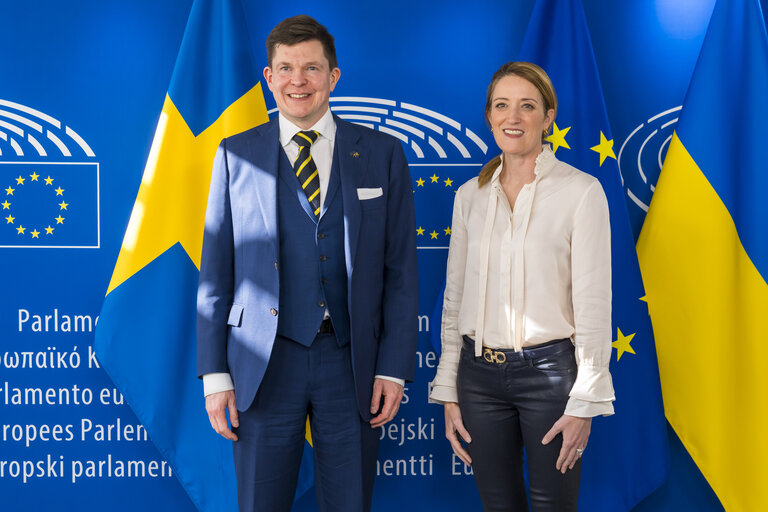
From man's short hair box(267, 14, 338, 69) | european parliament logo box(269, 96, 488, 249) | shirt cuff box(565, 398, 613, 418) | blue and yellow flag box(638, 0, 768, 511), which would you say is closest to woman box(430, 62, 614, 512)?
shirt cuff box(565, 398, 613, 418)

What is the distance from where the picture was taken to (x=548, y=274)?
1.70 metres

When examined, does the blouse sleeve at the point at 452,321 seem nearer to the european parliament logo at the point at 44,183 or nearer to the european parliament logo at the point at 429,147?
the european parliament logo at the point at 429,147

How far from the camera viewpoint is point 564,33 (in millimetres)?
2389

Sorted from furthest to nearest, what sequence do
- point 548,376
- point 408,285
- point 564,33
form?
point 564,33 → point 408,285 → point 548,376

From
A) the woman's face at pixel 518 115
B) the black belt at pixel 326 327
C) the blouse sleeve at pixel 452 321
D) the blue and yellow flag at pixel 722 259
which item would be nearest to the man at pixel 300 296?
the black belt at pixel 326 327

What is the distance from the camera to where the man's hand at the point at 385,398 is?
177 centimetres

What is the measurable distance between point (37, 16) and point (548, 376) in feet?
7.86

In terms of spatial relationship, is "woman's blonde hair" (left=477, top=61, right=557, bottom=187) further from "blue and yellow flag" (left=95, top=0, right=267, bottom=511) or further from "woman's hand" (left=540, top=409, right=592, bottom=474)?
"blue and yellow flag" (left=95, top=0, right=267, bottom=511)

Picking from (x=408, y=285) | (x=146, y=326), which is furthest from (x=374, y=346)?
(x=146, y=326)

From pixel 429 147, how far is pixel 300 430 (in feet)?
4.25

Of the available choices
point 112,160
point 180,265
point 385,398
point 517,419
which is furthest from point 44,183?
point 517,419

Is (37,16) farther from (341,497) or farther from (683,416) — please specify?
(683,416)

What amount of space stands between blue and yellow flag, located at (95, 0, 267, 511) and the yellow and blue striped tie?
2.29ft

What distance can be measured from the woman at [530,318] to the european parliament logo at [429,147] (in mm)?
710
